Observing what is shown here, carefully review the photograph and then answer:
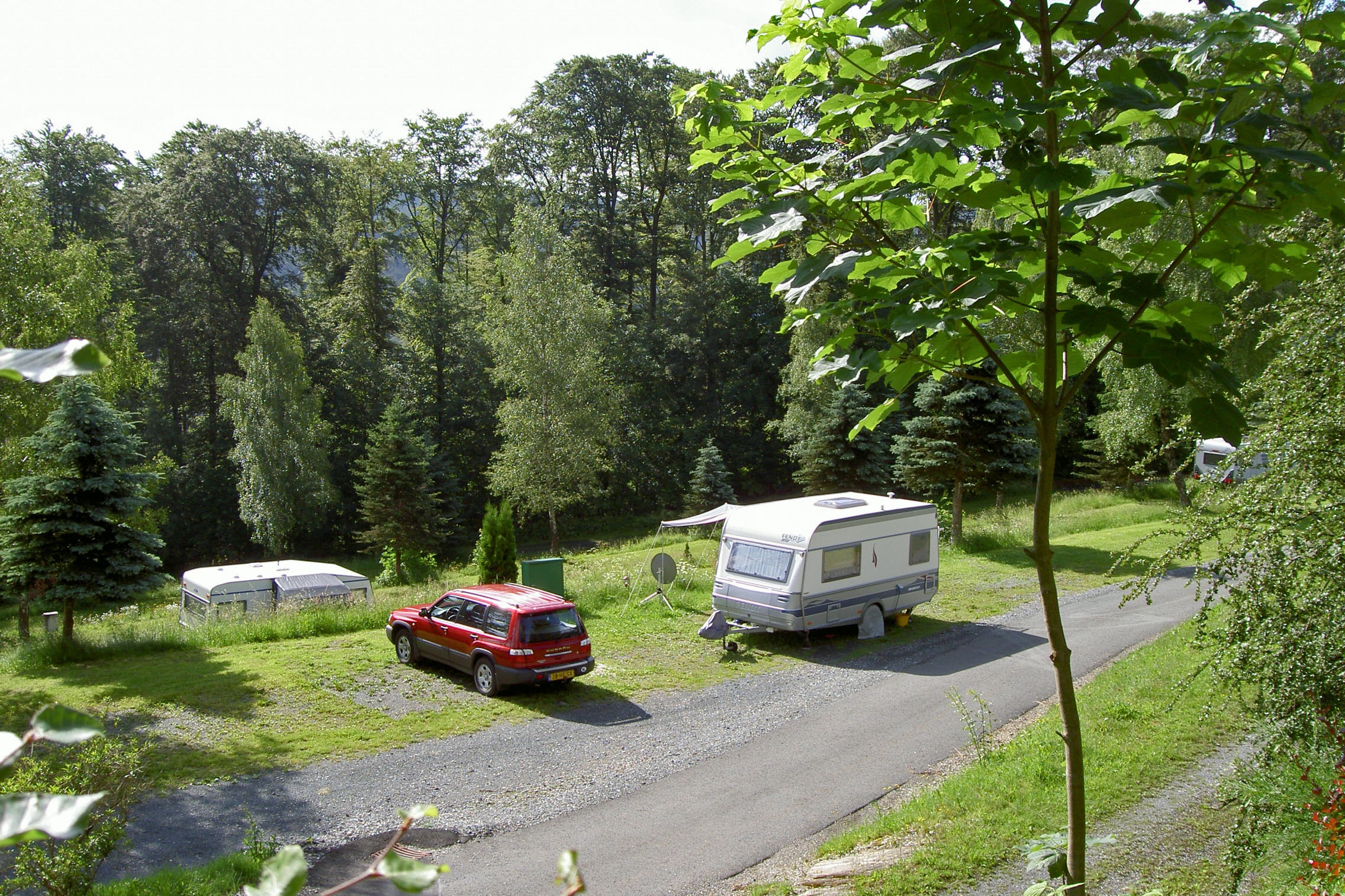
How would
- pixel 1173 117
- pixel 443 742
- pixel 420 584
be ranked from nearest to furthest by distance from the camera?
pixel 1173 117
pixel 443 742
pixel 420 584

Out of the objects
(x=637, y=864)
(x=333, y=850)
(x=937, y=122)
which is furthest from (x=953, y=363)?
(x=333, y=850)

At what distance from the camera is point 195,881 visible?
23.8ft

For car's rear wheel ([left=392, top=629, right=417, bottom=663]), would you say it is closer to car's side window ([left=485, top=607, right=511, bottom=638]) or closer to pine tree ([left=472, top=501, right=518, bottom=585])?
car's side window ([left=485, top=607, right=511, bottom=638])

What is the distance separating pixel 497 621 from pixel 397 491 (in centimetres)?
2280

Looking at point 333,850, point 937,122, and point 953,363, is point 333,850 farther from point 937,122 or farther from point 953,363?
point 937,122

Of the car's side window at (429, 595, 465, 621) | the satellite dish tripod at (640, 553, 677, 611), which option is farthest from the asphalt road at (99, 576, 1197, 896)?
the satellite dish tripod at (640, 553, 677, 611)

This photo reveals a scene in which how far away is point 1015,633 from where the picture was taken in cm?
1664

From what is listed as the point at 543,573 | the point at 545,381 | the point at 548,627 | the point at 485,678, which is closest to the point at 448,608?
the point at 485,678

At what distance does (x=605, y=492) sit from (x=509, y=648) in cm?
2633

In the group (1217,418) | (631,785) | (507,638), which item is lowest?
(631,785)

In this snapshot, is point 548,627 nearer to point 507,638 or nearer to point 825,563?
point 507,638

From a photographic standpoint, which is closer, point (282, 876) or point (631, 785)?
point (282, 876)

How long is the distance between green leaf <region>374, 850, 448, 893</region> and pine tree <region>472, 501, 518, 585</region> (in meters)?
19.2

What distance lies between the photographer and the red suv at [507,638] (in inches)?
519
